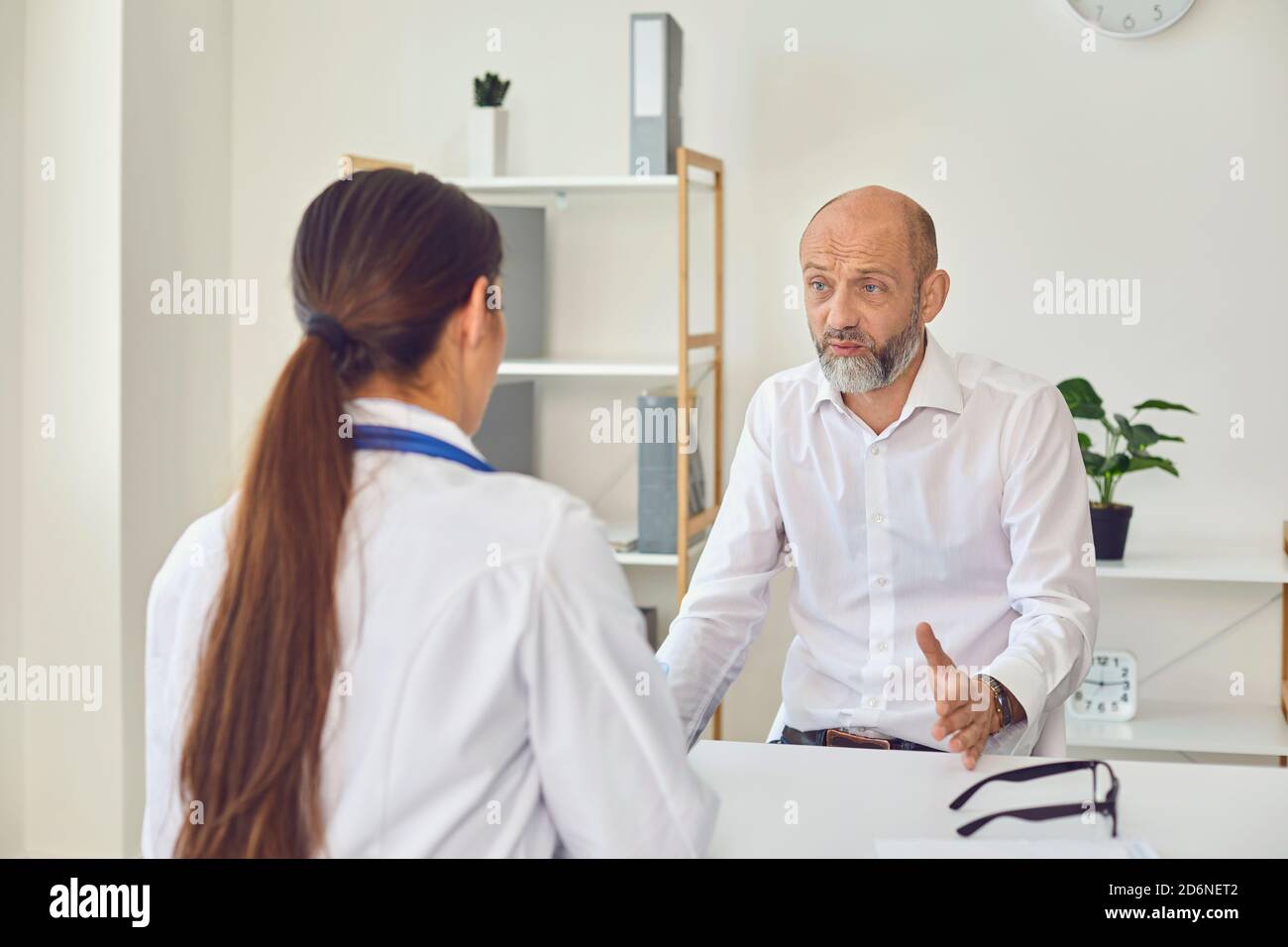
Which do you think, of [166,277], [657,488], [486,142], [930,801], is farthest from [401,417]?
[166,277]

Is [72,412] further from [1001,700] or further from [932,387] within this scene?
[1001,700]

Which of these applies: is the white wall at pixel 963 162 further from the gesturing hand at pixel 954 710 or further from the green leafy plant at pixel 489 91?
the gesturing hand at pixel 954 710

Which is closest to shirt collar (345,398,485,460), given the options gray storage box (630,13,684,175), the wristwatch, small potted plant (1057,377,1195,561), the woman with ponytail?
the woman with ponytail

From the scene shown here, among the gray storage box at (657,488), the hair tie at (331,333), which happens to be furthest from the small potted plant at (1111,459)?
the hair tie at (331,333)

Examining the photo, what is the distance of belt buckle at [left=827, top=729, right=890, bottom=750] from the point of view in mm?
1763

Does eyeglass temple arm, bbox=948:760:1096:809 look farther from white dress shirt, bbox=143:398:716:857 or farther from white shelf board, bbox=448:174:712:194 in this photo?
white shelf board, bbox=448:174:712:194

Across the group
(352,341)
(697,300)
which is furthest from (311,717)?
(697,300)

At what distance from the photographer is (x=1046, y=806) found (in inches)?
52.7

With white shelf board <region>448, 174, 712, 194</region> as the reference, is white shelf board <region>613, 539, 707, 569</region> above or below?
below

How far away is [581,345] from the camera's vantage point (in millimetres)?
3262

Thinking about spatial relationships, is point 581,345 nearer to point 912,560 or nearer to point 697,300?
point 697,300

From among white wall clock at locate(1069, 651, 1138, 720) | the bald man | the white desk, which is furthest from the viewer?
white wall clock at locate(1069, 651, 1138, 720)
